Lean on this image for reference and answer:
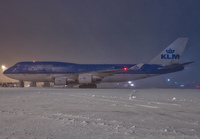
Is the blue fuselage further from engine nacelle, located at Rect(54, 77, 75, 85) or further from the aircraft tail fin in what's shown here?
the aircraft tail fin

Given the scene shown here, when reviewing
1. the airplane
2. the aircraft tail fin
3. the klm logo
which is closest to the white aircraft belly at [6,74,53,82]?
the airplane

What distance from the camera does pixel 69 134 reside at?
3352 mm

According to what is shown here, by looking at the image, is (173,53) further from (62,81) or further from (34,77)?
(34,77)

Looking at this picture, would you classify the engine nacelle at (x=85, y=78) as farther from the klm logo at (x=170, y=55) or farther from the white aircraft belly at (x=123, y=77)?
the klm logo at (x=170, y=55)

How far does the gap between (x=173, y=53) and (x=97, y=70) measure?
12.9 meters

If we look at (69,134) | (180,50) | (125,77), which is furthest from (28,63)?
(69,134)

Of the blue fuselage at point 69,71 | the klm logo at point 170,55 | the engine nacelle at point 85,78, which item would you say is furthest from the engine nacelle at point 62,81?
the klm logo at point 170,55

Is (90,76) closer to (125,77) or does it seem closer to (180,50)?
(125,77)

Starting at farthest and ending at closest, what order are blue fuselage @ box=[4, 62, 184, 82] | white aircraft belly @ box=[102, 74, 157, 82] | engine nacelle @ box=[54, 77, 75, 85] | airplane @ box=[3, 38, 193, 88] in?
1. white aircraft belly @ box=[102, 74, 157, 82]
2. blue fuselage @ box=[4, 62, 184, 82]
3. airplane @ box=[3, 38, 193, 88]
4. engine nacelle @ box=[54, 77, 75, 85]

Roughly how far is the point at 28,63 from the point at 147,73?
19.2 metres

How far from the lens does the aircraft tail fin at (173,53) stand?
27.7m

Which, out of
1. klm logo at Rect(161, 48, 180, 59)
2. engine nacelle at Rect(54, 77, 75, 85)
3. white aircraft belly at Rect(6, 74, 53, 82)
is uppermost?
klm logo at Rect(161, 48, 180, 59)

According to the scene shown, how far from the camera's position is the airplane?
25953mm

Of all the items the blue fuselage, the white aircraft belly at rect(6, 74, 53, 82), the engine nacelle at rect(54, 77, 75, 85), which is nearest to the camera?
the engine nacelle at rect(54, 77, 75, 85)
